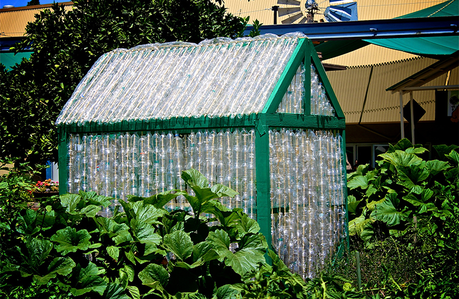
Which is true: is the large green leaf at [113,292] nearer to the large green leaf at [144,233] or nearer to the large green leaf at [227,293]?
the large green leaf at [144,233]

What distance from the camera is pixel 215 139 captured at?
4.54 meters

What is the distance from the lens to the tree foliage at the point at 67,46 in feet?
22.9

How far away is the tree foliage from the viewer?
6.98 m

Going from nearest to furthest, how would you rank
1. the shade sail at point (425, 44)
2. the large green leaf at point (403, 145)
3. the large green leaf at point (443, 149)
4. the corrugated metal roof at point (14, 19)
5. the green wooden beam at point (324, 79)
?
1. the green wooden beam at point (324, 79)
2. the large green leaf at point (443, 149)
3. the large green leaf at point (403, 145)
4. the shade sail at point (425, 44)
5. the corrugated metal roof at point (14, 19)

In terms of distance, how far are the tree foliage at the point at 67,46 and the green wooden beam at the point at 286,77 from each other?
8.82 ft

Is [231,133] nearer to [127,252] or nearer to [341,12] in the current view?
[127,252]

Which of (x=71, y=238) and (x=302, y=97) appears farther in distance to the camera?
(x=302, y=97)

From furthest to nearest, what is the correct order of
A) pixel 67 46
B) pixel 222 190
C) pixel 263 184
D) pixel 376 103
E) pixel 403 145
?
pixel 376 103 → pixel 67 46 → pixel 403 145 → pixel 263 184 → pixel 222 190

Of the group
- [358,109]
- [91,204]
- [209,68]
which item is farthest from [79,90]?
[358,109]

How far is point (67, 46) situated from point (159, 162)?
3345mm

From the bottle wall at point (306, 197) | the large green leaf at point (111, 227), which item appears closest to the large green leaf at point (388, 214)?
the bottle wall at point (306, 197)

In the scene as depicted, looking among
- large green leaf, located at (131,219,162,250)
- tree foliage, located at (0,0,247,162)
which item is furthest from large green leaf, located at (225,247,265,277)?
tree foliage, located at (0,0,247,162)

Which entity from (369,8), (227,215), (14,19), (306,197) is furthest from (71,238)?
(14,19)

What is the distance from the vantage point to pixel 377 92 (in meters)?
15.2
